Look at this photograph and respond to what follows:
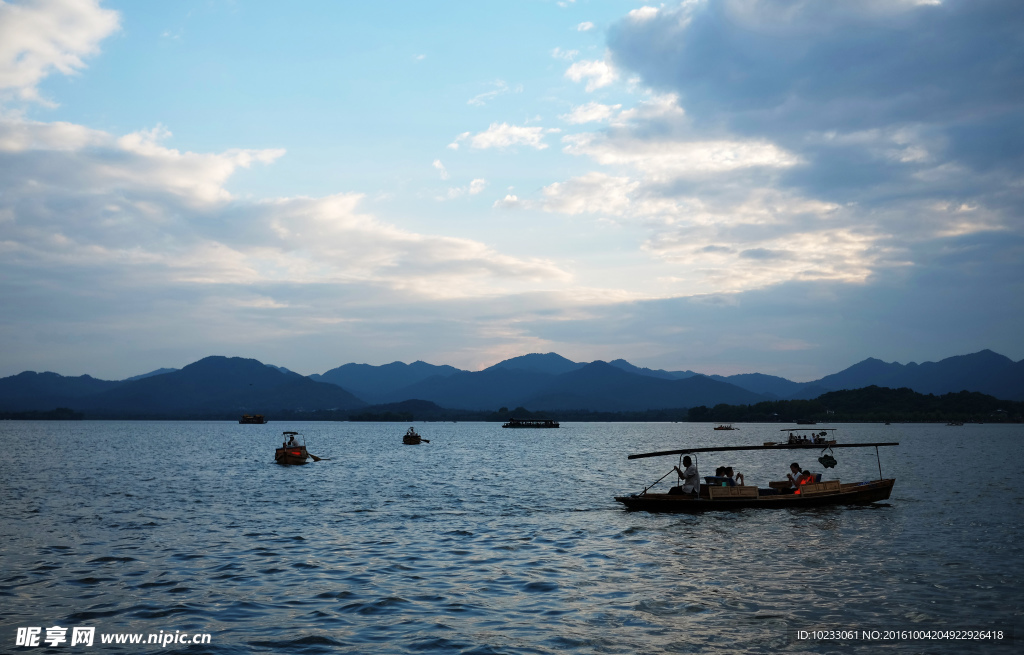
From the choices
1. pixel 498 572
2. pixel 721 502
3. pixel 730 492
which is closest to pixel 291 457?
pixel 721 502

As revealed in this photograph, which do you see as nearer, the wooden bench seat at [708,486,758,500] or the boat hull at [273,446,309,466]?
the wooden bench seat at [708,486,758,500]

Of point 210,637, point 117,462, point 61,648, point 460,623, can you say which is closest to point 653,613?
point 460,623

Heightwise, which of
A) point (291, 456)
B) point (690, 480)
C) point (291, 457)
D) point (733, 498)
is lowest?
point (291, 457)

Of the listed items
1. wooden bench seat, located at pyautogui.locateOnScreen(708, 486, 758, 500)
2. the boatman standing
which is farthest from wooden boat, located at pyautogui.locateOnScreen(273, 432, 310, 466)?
wooden bench seat, located at pyautogui.locateOnScreen(708, 486, 758, 500)

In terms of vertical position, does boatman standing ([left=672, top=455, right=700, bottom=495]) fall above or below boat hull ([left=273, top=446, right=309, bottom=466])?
above

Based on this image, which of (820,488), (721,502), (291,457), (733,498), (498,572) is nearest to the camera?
(498,572)

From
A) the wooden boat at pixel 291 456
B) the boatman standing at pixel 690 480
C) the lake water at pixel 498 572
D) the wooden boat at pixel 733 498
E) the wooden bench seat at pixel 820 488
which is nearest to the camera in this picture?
the lake water at pixel 498 572

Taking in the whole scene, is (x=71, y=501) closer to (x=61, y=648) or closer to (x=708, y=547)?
(x=61, y=648)

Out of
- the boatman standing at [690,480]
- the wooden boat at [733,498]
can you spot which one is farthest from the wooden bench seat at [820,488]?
the boatman standing at [690,480]

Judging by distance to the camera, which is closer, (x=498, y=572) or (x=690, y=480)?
(x=498, y=572)

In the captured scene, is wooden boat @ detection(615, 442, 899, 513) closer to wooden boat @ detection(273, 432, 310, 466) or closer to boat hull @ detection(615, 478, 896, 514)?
boat hull @ detection(615, 478, 896, 514)

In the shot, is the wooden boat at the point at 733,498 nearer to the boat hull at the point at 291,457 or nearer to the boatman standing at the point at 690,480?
the boatman standing at the point at 690,480

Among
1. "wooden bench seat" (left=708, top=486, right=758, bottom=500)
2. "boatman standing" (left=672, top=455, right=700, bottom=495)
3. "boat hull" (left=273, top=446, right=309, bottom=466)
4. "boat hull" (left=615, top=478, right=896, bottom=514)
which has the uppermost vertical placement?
"boatman standing" (left=672, top=455, right=700, bottom=495)

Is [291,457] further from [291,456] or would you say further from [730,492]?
[730,492]
